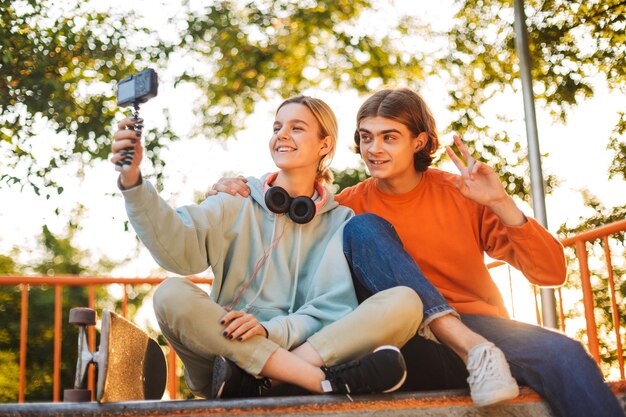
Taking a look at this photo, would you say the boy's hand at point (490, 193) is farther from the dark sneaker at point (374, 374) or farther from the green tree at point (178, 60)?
the green tree at point (178, 60)

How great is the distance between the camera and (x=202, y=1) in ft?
22.1

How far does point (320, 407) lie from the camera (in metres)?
1.79

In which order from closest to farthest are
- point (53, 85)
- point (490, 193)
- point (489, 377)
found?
point (489, 377)
point (490, 193)
point (53, 85)

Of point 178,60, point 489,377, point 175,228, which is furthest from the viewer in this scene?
point 178,60

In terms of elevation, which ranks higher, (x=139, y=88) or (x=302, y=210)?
(x=139, y=88)

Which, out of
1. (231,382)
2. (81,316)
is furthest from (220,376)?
(81,316)

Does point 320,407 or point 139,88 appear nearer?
point 320,407

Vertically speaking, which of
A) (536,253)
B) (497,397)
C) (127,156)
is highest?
(127,156)

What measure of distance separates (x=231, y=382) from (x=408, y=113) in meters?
1.34

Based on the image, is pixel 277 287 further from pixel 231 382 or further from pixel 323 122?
pixel 323 122

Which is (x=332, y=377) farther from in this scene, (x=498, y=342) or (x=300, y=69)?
(x=300, y=69)

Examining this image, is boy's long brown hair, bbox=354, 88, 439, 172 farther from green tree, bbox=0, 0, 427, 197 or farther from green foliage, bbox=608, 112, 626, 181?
green foliage, bbox=608, 112, 626, 181

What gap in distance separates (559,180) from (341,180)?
2.86 meters

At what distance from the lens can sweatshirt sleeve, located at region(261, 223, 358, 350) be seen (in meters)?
2.14
